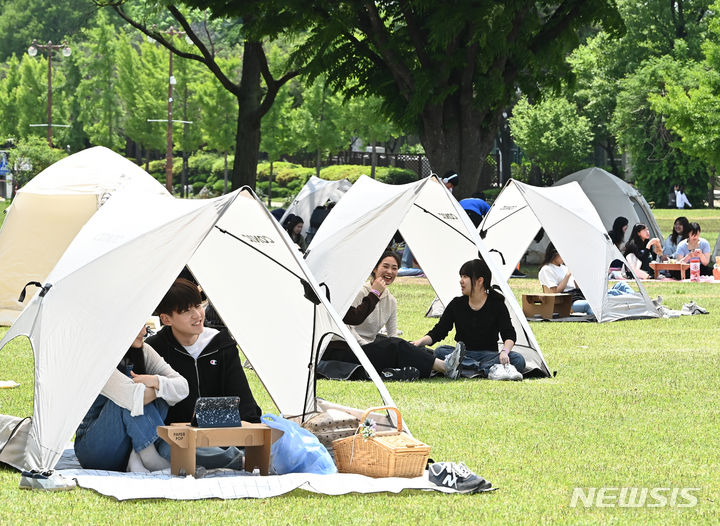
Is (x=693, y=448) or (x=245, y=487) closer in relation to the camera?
(x=245, y=487)

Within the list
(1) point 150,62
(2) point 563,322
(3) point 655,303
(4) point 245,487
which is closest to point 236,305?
(4) point 245,487

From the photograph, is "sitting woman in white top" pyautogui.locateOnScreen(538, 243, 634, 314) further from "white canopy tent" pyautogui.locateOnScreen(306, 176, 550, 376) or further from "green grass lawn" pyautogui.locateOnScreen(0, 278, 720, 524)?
"white canopy tent" pyautogui.locateOnScreen(306, 176, 550, 376)

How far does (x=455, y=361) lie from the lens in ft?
39.7

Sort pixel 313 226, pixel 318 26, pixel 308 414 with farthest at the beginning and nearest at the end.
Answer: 1. pixel 313 226
2. pixel 318 26
3. pixel 308 414

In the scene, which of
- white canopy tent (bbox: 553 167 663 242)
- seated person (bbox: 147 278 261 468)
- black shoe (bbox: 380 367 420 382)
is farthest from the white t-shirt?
white canopy tent (bbox: 553 167 663 242)

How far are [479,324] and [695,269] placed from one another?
12.3m

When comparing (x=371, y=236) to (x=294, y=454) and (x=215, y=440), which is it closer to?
(x=294, y=454)

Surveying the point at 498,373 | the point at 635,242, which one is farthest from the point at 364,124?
the point at 498,373

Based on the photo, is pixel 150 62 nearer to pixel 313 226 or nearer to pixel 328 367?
pixel 313 226

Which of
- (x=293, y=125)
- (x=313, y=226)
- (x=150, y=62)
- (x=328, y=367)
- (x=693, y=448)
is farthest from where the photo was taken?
(x=150, y=62)

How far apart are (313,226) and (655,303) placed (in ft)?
33.3

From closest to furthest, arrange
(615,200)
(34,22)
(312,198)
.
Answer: (615,200) < (312,198) < (34,22)

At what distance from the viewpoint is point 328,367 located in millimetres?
12336

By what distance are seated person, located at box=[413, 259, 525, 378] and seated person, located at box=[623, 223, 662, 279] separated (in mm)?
9430
